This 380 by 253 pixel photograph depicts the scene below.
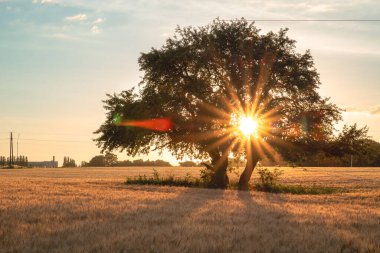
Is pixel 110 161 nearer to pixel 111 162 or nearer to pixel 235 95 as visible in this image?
pixel 111 162

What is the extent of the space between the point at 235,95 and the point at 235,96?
84 mm

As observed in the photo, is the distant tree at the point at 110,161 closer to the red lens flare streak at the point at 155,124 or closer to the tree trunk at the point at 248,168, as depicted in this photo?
the red lens flare streak at the point at 155,124

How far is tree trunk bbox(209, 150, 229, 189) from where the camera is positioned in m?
43.0

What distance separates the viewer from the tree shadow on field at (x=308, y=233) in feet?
36.1

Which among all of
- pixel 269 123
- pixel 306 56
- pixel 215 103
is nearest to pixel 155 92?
pixel 215 103

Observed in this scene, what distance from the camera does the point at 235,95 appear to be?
39.4 m

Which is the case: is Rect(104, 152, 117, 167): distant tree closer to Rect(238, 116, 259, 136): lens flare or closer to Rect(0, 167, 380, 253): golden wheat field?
Rect(238, 116, 259, 136): lens flare

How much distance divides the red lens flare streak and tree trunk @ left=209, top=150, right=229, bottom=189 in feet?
16.4

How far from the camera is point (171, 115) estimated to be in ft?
134

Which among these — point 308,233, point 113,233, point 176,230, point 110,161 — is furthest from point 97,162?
point 308,233

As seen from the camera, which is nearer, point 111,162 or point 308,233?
point 308,233

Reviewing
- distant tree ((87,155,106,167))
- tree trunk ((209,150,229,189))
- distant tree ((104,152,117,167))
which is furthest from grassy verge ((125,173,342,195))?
distant tree ((87,155,106,167))

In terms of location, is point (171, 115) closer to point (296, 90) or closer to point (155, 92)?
point (155, 92)

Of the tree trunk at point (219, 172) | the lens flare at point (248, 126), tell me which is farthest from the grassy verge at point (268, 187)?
the lens flare at point (248, 126)
